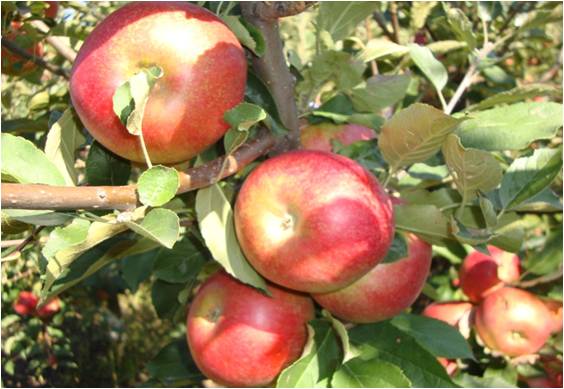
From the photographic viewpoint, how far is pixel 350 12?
104cm

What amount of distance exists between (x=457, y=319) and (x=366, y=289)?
55 centimetres

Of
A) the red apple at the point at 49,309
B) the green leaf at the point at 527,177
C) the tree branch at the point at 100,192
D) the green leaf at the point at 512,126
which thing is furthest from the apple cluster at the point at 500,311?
the red apple at the point at 49,309

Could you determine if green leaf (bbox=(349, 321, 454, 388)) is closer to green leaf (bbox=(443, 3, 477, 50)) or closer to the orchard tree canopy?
the orchard tree canopy

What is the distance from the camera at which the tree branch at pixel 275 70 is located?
0.84 m

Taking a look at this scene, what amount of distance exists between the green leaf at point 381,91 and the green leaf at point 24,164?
1.63 feet

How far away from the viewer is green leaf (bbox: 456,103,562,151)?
3.07ft

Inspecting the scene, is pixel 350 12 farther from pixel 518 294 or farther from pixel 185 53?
pixel 518 294

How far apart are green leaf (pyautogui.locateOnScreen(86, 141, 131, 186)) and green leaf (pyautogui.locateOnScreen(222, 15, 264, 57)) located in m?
0.25

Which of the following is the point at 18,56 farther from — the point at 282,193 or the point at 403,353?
the point at 403,353

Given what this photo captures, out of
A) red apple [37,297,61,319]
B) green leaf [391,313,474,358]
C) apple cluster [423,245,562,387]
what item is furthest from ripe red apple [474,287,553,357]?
red apple [37,297,61,319]

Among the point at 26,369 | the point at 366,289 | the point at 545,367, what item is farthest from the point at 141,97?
the point at 26,369

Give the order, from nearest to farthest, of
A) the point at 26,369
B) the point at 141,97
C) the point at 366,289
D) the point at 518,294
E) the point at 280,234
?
the point at 141,97, the point at 280,234, the point at 366,289, the point at 518,294, the point at 26,369

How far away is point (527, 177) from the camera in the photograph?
1.02 meters

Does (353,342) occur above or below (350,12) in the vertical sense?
below
